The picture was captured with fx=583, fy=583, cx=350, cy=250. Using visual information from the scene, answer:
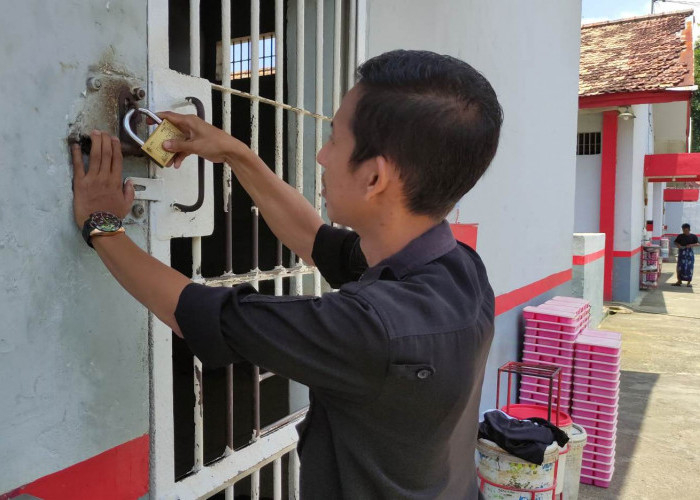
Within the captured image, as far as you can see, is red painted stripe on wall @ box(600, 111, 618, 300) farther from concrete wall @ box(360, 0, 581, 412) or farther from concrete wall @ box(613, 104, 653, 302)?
concrete wall @ box(360, 0, 581, 412)

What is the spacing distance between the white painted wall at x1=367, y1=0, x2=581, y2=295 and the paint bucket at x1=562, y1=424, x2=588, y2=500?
112cm

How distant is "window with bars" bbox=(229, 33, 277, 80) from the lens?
2.54 meters

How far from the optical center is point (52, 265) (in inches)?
51.8

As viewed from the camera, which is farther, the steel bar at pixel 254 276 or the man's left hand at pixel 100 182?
the steel bar at pixel 254 276

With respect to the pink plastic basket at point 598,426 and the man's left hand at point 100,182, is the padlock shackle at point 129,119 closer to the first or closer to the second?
the man's left hand at point 100,182

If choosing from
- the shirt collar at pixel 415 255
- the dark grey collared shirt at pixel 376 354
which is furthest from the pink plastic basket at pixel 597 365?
the shirt collar at pixel 415 255

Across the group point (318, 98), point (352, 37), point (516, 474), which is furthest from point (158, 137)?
point (516, 474)

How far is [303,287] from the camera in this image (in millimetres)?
2623

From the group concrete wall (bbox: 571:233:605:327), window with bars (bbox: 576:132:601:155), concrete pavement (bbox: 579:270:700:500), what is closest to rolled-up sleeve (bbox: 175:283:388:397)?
concrete pavement (bbox: 579:270:700:500)

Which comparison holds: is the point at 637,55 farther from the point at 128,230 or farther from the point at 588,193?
the point at 128,230

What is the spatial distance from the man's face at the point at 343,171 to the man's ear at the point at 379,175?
0.03 meters

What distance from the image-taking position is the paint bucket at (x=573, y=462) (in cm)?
380

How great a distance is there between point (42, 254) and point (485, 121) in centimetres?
100

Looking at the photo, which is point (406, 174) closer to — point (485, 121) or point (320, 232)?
point (485, 121)
